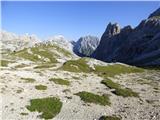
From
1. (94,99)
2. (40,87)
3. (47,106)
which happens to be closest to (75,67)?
(40,87)

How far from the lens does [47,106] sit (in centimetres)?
3809

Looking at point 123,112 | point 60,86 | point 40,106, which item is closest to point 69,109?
point 40,106

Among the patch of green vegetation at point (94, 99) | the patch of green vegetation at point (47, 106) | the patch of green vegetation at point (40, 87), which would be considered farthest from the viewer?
the patch of green vegetation at point (40, 87)

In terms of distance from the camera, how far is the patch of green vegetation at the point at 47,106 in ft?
115

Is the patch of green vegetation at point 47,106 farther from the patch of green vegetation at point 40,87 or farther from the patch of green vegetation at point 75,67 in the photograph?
the patch of green vegetation at point 75,67

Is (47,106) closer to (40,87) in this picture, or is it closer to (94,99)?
(94,99)

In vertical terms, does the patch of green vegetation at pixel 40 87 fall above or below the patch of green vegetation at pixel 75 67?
below

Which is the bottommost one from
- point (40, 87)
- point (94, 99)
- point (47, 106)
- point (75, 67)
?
point (47, 106)

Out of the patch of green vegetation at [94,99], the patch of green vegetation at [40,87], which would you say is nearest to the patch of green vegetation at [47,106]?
the patch of green vegetation at [94,99]

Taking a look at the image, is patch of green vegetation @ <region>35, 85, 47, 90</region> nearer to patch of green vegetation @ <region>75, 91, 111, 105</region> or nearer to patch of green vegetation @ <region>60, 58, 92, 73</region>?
patch of green vegetation @ <region>75, 91, 111, 105</region>

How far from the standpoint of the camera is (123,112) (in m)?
37.1

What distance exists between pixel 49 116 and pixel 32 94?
10.9 meters

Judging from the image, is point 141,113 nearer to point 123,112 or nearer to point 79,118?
point 123,112

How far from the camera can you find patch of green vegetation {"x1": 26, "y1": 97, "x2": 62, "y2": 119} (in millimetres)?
35044
